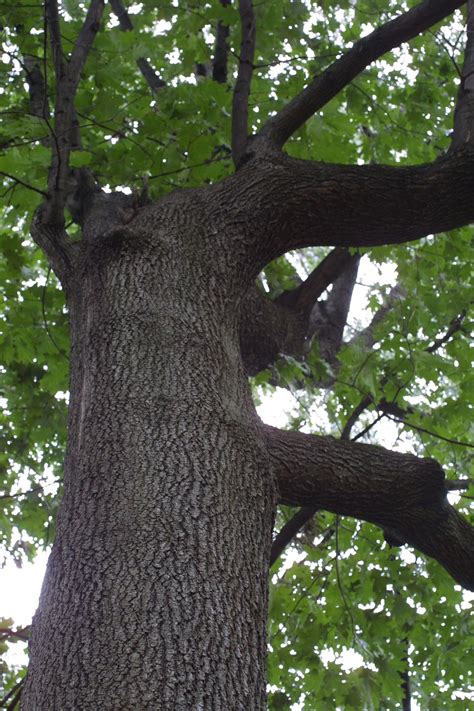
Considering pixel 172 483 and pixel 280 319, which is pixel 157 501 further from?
pixel 280 319

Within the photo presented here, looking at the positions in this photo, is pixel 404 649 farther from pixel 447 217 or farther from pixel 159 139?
pixel 159 139

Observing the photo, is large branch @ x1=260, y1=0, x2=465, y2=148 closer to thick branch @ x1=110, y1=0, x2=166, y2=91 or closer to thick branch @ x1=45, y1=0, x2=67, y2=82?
thick branch @ x1=45, y1=0, x2=67, y2=82

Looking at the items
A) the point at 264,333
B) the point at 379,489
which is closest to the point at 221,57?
the point at 264,333

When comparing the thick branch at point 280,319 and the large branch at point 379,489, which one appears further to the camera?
the thick branch at point 280,319

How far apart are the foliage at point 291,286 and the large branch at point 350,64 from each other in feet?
1.88

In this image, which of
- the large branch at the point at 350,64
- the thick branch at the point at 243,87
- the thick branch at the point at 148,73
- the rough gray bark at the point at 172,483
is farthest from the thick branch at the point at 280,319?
the thick branch at the point at 148,73

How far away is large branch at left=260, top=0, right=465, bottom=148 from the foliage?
1.88 ft

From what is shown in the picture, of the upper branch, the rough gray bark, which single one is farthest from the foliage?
the rough gray bark

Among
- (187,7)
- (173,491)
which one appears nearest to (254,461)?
(173,491)

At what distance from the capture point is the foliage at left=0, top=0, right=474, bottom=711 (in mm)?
4121

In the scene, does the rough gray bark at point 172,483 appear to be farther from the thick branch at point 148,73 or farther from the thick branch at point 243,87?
the thick branch at point 148,73

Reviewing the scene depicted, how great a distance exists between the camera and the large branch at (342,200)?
3035 mm

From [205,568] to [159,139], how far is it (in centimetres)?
302

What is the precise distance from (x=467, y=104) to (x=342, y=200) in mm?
955
